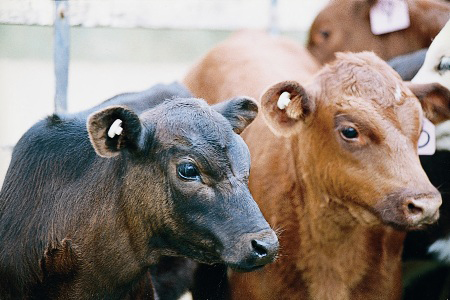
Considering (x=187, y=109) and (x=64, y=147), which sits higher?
(x=187, y=109)

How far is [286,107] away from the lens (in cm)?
395

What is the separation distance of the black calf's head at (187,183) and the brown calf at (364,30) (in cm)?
299

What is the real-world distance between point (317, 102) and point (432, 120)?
74 centimetres

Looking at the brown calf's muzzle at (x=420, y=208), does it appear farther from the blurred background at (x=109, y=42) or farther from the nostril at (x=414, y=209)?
the blurred background at (x=109, y=42)

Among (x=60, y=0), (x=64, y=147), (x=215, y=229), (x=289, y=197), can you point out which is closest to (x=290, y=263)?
(x=289, y=197)

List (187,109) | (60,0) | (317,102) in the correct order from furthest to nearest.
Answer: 1. (60,0)
2. (317,102)
3. (187,109)

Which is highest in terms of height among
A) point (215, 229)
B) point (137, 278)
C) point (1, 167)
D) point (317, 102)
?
point (317, 102)

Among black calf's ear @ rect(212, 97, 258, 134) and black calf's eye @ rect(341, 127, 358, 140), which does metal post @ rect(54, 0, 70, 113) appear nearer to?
black calf's ear @ rect(212, 97, 258, 134)

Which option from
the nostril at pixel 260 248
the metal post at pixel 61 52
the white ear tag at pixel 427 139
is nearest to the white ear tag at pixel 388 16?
the white ear tag at pixel 427 139

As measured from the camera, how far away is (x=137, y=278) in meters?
3.50

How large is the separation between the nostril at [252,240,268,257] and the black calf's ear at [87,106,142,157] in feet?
2.15

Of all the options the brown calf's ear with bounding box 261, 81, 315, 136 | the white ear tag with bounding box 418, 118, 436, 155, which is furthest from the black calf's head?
the white ear tag with bounding box 418, 118, 436, 155

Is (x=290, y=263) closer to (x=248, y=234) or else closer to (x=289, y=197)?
(x=289, y=197)

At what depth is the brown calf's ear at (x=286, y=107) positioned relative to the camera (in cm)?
390
